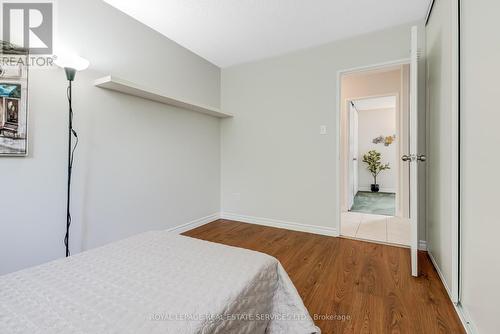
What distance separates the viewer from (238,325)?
849 mm

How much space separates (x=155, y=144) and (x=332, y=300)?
2.24 meters

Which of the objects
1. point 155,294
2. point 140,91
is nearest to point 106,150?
point 140,91

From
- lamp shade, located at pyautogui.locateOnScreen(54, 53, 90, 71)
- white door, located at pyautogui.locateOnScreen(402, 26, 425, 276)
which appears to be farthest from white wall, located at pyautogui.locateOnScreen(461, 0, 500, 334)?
lamp shade, located at pyautogui.locateOnScreen(54, 53, 90, 71)

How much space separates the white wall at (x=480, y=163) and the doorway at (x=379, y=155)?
4.34 ft

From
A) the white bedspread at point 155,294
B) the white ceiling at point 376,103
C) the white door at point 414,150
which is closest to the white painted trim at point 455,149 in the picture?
the white door at point 414,150

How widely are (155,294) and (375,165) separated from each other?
6962 millimetres

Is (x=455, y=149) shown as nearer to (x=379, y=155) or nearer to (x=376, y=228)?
(x=376, y=228)

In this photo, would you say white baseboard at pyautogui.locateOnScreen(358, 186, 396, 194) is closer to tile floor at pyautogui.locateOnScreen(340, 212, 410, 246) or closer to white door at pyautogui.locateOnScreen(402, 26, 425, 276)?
tile floor at pyautogui.locateOnScreen(340, 212, 410, 246)

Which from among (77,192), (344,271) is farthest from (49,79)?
(344,271)

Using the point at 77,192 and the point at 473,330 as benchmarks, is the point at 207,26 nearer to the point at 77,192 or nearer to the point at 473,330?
the point at 77,192

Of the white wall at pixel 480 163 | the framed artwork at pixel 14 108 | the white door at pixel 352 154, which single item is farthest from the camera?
the white door at pixel 352 154

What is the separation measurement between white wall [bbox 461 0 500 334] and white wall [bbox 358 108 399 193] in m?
5.74

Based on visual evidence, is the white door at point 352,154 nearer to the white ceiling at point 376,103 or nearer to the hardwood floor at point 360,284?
the white ceiling at point 376,103

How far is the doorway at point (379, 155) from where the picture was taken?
9.93ft
